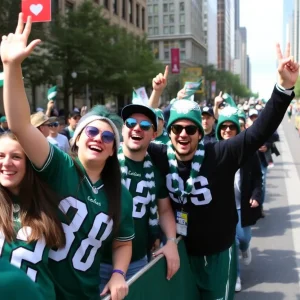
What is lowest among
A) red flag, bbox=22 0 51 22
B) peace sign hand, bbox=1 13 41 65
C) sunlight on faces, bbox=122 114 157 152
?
sunlight on faces, bbox=122 114 157 152

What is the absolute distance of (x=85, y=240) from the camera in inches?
87.1

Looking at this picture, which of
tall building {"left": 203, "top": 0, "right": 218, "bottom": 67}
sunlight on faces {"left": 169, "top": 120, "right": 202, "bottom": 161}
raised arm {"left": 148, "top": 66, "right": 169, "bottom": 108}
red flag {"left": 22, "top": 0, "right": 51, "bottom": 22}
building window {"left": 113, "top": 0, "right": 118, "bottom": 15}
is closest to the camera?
sunlight on faces {"left": 169, "top": 120, "right": 202, "bottom": 161}

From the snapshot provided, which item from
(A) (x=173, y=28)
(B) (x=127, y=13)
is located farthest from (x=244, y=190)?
(A) (x=173, y=28)

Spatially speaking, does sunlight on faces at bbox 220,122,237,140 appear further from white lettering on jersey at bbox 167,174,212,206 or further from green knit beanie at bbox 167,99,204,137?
white lettering on jersey at bbox 167,174,212,206

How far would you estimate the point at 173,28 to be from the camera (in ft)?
381

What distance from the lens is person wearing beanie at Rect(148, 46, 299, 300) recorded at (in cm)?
307

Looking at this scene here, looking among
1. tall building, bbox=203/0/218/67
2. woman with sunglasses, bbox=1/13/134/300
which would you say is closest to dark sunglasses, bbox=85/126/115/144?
woman with sunglasses, bbox=1/13/134/300

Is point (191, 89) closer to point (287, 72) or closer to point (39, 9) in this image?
point (287, 72)

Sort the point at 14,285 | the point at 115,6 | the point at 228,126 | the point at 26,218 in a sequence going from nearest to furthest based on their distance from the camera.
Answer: the point at 14,285
the point at 26,218
the point at 228,126
the point at 115,6

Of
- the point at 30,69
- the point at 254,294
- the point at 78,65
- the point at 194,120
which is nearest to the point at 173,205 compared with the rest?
the point at 194,120

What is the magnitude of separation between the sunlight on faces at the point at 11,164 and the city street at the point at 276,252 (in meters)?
3.30

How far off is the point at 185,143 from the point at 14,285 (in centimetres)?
224

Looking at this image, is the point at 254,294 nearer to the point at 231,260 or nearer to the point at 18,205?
the point at 231,260

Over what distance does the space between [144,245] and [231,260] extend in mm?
742
